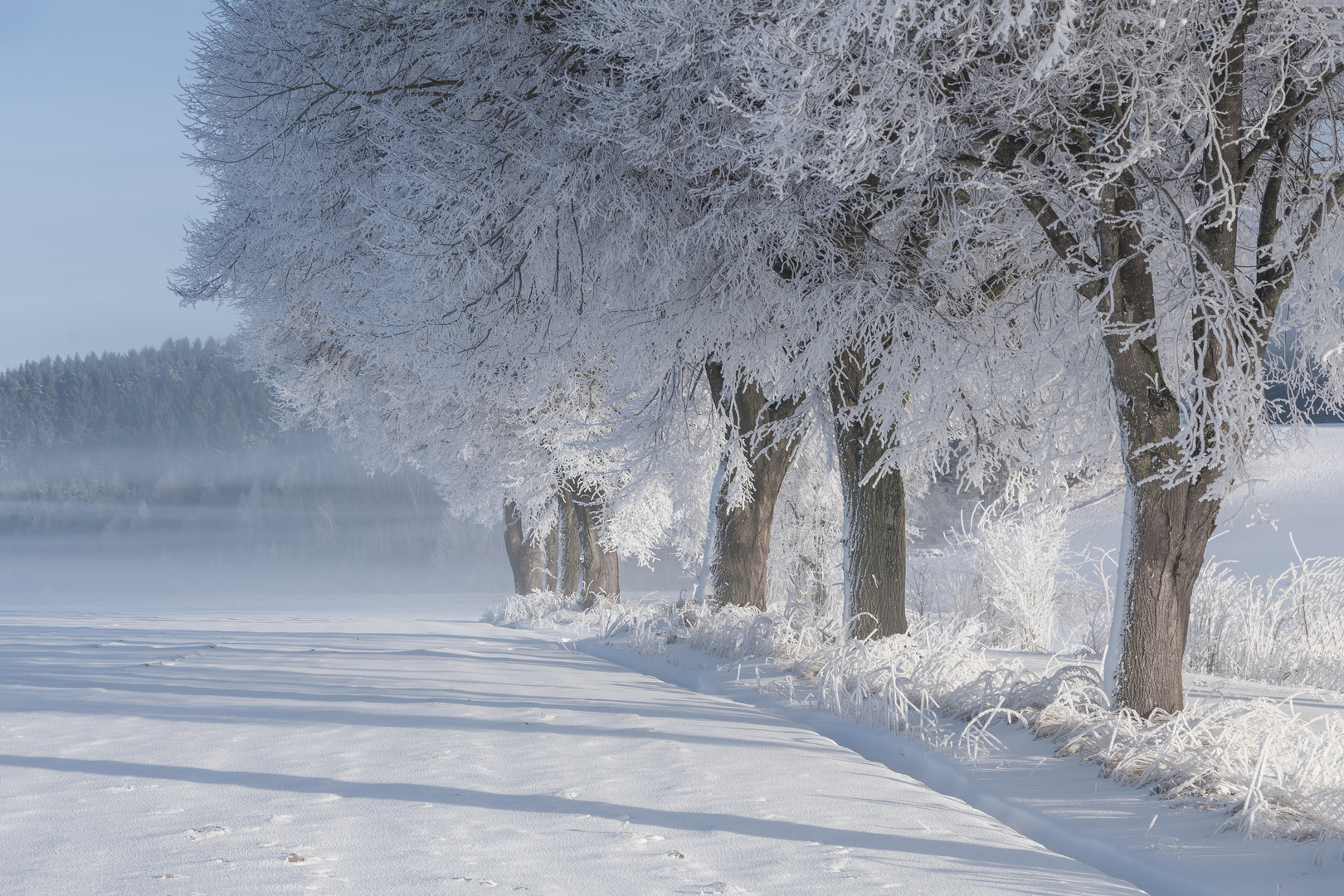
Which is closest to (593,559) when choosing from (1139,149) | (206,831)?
Result: (1139,149)

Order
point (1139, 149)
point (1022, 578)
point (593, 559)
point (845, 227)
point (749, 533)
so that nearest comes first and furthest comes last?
point (1139, 149) → point (845, 227) → point (749, 533) → point (1022, 578) → point (593, 559)

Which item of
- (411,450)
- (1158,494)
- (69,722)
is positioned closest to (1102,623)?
(1158,494)

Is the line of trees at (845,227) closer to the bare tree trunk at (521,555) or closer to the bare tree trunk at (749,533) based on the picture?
the bare tree trunk at (749,533)

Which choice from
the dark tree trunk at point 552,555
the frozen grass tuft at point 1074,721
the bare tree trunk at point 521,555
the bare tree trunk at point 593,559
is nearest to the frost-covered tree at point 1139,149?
the frozen grass tuft at point 1074,721

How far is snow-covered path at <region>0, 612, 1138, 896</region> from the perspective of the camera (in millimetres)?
3541

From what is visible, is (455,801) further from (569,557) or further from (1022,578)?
(569,557)

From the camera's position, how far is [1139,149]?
511 cm

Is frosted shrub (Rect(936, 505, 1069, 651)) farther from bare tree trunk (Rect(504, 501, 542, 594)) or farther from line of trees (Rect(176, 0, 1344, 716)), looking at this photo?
bare tree trunk (Rect(504, 501, 542, 594))

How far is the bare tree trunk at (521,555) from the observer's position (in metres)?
30.5

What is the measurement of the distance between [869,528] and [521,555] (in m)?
22.9

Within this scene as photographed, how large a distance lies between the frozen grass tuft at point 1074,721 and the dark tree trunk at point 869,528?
0.51 meters

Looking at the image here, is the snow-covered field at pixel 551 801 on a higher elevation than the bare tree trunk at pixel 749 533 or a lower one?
lower

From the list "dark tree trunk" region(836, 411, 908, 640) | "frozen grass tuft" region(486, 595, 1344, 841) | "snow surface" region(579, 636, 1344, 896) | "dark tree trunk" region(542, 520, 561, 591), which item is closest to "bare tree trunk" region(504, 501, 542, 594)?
"dark tree trunk" region(542, 520, 561, 591)

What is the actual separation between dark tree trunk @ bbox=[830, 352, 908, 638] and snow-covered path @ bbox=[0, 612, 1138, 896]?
7.70 feet
